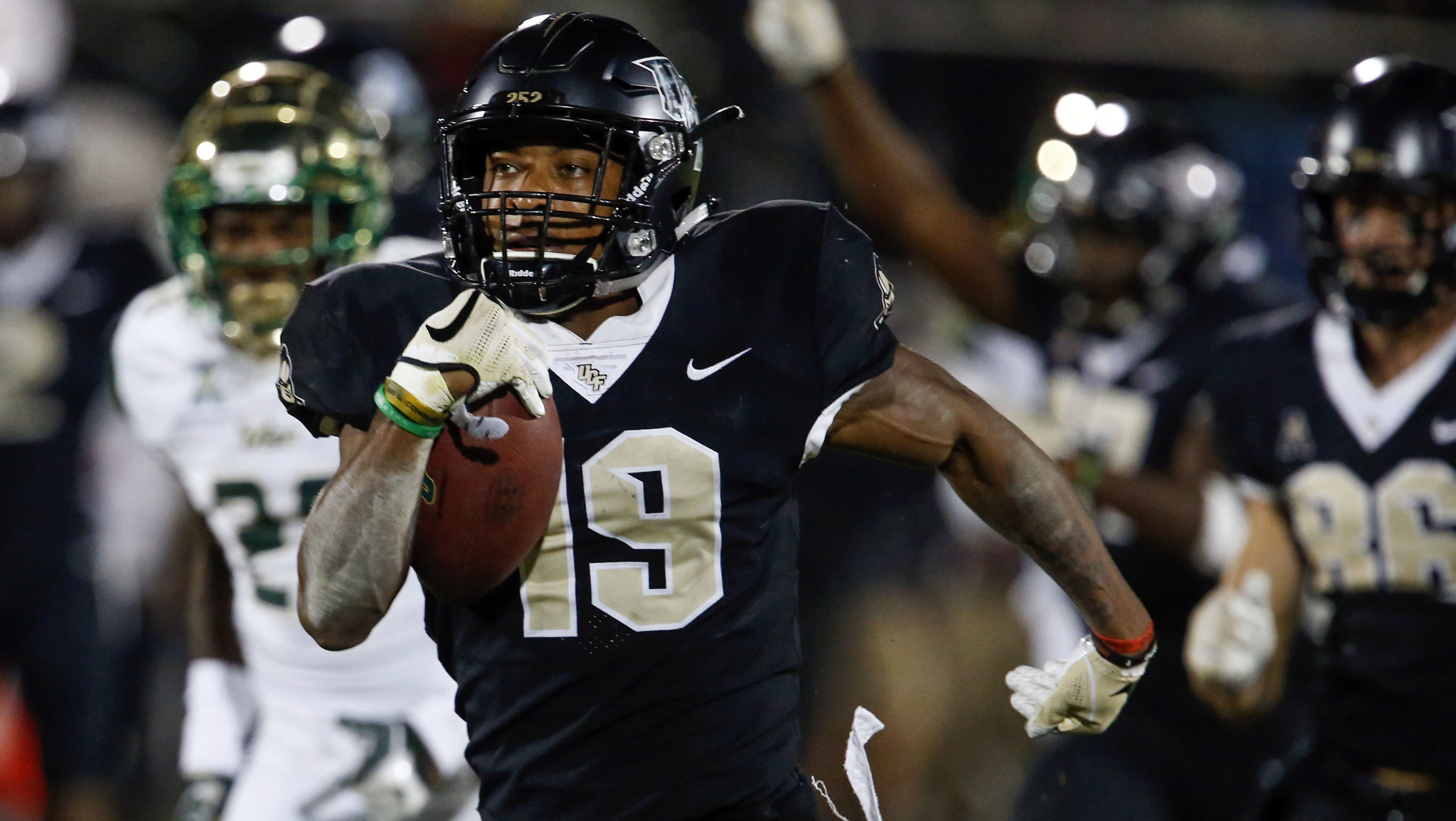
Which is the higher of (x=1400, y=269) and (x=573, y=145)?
(x=573, y=145)

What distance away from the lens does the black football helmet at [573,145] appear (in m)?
2.26

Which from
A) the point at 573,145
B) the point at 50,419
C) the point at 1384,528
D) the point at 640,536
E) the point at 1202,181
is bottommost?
the point at 50,419

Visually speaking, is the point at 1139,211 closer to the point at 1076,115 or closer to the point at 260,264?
the point at 1076,115

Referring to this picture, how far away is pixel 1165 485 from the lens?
15.3 feet

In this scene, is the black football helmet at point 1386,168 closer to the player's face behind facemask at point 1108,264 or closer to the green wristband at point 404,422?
the player's face behind facemask at point 1108,264

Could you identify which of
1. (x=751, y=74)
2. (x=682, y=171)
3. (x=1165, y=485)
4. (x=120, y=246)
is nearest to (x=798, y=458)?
(x=682, y=171)

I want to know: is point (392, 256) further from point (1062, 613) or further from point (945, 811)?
point (945, 811)

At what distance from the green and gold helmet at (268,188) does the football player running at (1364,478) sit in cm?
198

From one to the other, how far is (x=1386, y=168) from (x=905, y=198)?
1446 mm

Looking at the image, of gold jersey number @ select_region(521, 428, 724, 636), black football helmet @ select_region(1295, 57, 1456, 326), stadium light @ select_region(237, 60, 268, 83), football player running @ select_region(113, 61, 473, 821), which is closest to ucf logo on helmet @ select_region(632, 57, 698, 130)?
gold jersey number @ select_region(521, 428, 724, 636)

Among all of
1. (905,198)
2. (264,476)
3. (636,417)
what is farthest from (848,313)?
(905,198)

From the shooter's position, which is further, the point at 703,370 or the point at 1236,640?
the point at 1236,640

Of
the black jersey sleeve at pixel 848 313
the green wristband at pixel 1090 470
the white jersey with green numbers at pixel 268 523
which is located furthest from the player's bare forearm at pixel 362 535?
the green wristband at pixel 1090 470

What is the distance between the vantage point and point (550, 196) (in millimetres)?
2230
